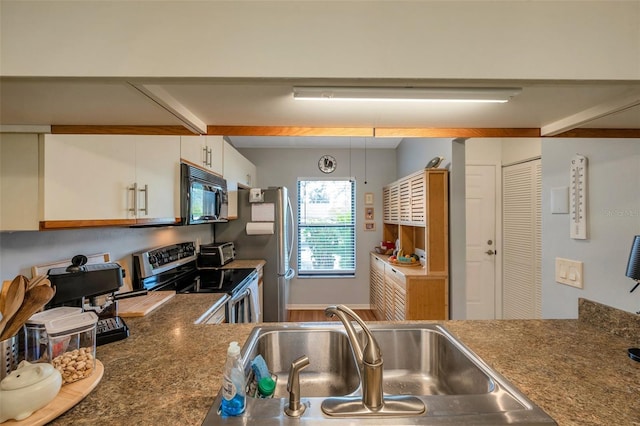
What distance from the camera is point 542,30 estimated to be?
71 cm

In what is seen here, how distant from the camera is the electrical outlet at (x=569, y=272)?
1.49m

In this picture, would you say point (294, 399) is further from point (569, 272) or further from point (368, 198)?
point (368, 198)

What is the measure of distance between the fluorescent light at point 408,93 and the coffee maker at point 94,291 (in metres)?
1.22

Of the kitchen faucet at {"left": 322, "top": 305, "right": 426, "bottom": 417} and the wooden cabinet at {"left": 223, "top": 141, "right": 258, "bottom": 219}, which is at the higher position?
the wooden cabinet at {"left": 223, "top": 141, "right": 258, "bottom": 219}

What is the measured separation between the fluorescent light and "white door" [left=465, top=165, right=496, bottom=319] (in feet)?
9.22

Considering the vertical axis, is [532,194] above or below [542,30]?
below

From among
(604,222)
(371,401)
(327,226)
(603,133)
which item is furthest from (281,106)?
(327,226)

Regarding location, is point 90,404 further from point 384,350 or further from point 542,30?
point 542,30

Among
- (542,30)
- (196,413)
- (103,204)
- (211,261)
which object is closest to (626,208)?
(542,30)

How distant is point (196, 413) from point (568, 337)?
4.70ft

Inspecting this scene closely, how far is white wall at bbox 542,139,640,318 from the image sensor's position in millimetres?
1277

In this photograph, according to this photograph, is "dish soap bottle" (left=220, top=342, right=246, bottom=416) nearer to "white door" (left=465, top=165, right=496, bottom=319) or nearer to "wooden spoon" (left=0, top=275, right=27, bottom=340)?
"wooden spoon" (left=0, top=275, right=27, bottom=340)

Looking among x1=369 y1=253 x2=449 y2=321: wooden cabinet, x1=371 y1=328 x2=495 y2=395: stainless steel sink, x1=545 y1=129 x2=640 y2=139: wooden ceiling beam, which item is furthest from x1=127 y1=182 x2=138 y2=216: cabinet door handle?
x1=369 y1=253 x2=449 y2=321: wooden cabinet

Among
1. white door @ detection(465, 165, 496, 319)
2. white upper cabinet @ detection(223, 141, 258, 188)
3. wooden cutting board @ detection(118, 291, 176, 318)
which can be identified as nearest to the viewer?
wooden cutting board @ detection(118, 291, 176, 318)
